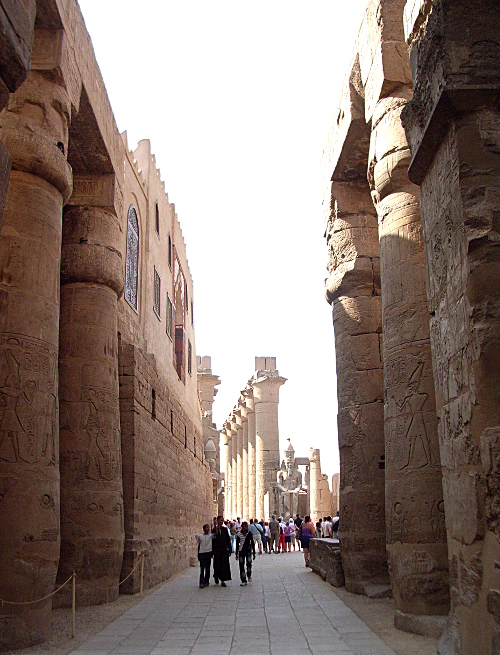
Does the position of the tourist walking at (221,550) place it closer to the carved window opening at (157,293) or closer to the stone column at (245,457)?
the carved window opening at (157,293)

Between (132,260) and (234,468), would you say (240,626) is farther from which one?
(234,468)

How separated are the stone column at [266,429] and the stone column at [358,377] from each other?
19.4 metres

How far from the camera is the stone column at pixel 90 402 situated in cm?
858

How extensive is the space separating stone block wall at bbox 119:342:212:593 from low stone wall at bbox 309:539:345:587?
2.86 meters

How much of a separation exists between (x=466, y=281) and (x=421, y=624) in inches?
156

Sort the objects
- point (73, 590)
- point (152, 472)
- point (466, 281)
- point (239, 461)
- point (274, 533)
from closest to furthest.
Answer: point (466, 281), point (73, 590), point (152, 472), point (274, 533), point (239, 461)

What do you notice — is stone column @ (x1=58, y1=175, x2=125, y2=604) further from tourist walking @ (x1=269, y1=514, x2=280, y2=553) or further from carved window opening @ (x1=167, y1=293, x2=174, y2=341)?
tourist walking @ (x1=269, y1=514, x2=280, y2=553)

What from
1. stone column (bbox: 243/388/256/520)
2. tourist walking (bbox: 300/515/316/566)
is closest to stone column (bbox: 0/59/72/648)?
tourist walking (bbox: 300/515/316/566)

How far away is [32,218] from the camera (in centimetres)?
688

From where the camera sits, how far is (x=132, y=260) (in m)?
13.0

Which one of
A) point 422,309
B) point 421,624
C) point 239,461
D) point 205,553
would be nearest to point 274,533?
point 205,553

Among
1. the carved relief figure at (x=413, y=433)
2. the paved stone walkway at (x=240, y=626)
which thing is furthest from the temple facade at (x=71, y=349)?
the carved relief figure at (x=413, y=433)

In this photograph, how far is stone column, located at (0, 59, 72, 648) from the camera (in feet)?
19.9

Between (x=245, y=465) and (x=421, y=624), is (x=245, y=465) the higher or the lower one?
the higher one
